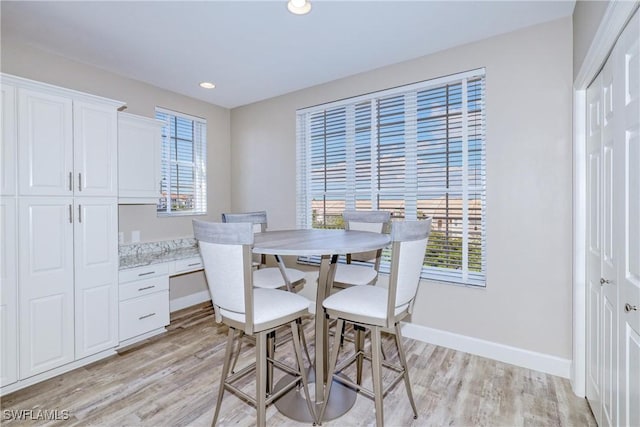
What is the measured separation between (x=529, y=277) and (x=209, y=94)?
155 inches

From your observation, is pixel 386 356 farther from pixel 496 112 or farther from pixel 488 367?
pixel 496 112

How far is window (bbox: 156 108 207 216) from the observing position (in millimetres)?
3846

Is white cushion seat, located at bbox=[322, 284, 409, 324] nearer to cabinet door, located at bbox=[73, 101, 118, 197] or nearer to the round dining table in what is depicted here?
the round dining table

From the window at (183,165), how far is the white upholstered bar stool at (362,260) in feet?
7.34

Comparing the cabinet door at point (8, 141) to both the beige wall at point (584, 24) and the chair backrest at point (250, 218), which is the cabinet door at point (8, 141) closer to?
the chair backrest at point (250, 218)

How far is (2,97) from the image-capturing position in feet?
7.04

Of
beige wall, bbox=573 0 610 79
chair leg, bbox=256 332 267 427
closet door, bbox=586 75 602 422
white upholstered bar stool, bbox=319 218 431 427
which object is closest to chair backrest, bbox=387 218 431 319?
white upholstered bar stool, bbox=319 218 431 427

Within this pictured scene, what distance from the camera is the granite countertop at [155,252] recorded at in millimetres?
3105

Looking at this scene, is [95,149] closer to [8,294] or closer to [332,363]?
[8,294]

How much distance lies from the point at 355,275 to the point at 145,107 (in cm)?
302

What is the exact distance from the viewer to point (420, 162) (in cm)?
304

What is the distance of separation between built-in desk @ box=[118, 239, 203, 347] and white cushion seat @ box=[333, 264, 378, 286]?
1758 millimetres

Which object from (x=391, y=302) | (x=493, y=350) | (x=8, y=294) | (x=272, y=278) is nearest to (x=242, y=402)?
(x=272, y=278)

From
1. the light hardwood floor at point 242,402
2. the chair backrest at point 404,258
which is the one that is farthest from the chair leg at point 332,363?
the chair backrest at point 404,258
